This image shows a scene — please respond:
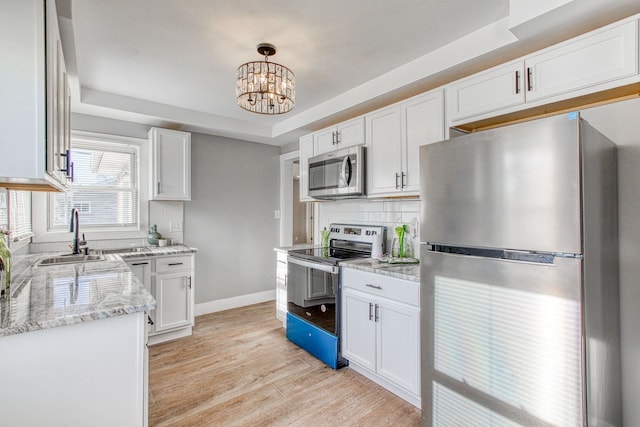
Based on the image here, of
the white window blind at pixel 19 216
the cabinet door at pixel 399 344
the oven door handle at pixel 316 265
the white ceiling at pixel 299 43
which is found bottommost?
the cabinet door at pixel 399 344

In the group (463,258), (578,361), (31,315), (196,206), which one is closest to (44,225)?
(196,206)

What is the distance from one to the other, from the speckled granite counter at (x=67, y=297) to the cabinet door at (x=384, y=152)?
1908 mm

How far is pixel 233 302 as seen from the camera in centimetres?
420

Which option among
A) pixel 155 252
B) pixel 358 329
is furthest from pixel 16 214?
pixel 358 329

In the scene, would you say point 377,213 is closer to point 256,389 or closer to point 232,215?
point 256,389

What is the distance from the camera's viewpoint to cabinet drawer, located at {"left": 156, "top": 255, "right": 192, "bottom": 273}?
10.2 feet

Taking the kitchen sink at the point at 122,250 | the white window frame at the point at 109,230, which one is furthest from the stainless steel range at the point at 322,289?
the white window frame at the point at 109,230

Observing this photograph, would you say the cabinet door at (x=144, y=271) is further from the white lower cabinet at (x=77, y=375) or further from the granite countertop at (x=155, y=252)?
the white lower cabinet at (x=77, y=375)

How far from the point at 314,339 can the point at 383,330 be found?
2.69 ft

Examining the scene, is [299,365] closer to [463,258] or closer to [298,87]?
[463,258]

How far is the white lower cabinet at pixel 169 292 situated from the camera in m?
3.03

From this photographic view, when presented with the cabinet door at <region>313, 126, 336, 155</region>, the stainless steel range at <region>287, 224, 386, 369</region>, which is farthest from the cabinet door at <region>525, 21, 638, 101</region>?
the cabinet door at <region>313, 126, 336, 155</region>

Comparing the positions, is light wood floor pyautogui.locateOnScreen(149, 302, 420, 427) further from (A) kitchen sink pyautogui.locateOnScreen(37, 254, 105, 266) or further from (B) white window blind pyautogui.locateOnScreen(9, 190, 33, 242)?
(B) white window blind pyautogui.locateOnScreen(9, 190, 33, 242)

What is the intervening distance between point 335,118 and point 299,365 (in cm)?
243
